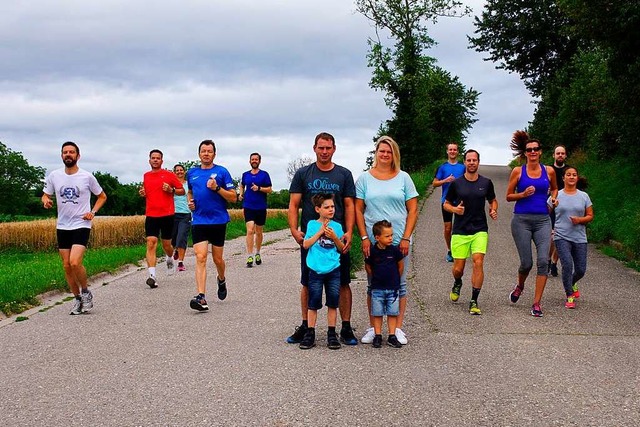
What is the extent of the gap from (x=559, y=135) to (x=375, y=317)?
28536 millimetres

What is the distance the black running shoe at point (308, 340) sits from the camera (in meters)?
6.67

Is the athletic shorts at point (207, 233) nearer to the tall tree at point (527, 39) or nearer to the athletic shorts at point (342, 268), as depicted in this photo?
the athletic shorts at point (342, 268)

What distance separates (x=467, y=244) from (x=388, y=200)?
218 centimetres

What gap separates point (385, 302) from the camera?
6871 millimetres

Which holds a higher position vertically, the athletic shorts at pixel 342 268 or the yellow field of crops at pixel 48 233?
the athletic shorts at pixel 342 268

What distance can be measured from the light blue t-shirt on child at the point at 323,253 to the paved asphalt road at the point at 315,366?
31.9 inches

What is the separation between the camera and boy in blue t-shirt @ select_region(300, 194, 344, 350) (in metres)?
6.71

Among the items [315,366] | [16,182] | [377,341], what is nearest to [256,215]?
[377,341]

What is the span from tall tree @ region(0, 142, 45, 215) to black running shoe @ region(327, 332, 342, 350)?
88.0 metres

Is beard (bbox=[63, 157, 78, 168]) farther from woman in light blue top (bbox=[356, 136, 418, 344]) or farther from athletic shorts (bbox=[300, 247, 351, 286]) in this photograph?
woman in light blue top (bbox=[356, 136, 418, 344])

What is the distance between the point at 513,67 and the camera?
4100cm

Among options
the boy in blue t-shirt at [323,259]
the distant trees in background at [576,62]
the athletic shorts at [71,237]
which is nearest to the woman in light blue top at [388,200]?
the boy in blue t-shirt at [323,259]

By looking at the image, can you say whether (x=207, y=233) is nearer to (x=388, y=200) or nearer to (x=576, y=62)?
(x=388, y=200)

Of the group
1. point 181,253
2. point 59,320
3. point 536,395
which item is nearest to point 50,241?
point 181,253
